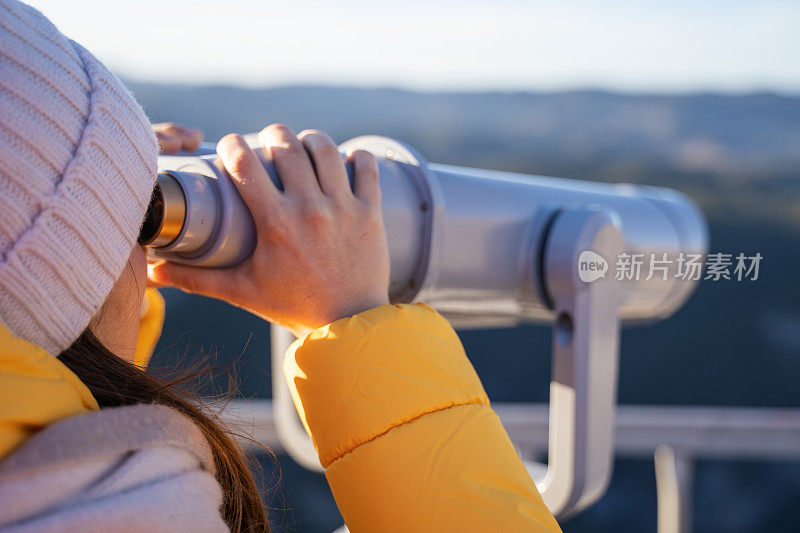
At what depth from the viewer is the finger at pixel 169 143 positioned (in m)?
0.81

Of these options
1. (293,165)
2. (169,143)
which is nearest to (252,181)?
(293,165)

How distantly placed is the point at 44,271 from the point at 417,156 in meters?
0.48

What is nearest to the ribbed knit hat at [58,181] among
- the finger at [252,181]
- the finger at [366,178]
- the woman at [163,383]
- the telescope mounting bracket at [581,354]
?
the woman at [163,383]

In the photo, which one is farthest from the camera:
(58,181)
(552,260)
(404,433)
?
(552,260)

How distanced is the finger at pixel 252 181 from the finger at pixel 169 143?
5.1 inches

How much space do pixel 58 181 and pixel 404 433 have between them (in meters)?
0.33

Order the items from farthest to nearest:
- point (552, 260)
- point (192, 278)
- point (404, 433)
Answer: point (552, 260), point (192, 278), point (404, 433)

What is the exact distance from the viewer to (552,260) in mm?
950

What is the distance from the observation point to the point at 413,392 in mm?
667

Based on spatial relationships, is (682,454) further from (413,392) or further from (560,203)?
(413,392)

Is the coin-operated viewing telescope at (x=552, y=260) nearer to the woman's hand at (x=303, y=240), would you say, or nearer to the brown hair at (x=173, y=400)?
the woman's hand at (x=303, y=240)

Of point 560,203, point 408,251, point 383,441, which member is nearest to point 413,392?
point 383,441

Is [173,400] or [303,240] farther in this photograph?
[303,240]

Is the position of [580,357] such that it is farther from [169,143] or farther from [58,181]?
[58,181]
